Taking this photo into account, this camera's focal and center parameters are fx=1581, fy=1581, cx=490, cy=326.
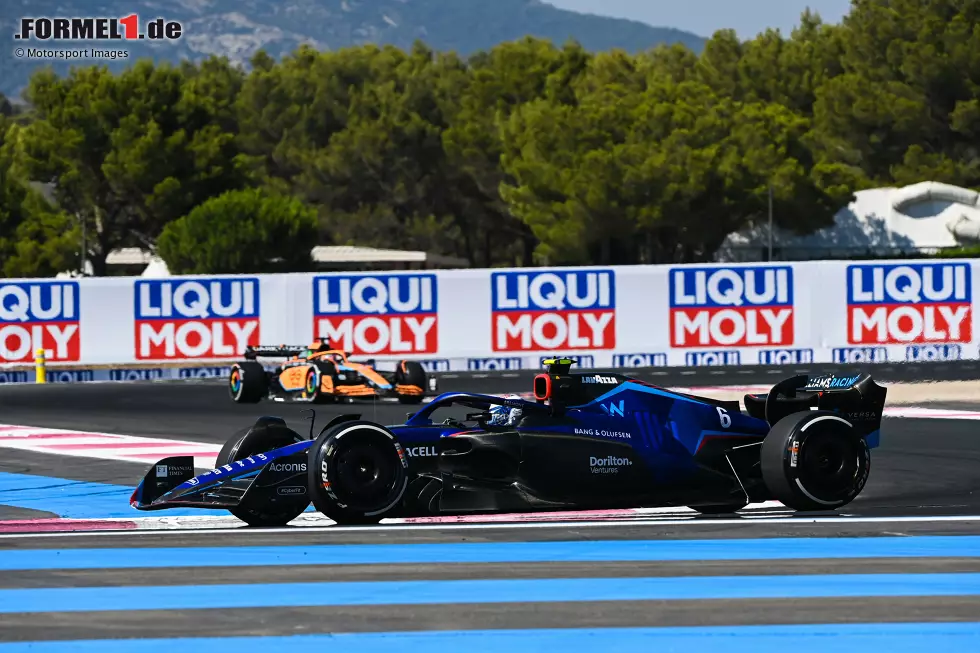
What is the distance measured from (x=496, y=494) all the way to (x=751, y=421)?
205 cm

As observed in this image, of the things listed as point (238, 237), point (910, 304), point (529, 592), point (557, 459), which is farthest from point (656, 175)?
point (529, 592)

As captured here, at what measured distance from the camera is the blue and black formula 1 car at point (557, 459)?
1061 cm

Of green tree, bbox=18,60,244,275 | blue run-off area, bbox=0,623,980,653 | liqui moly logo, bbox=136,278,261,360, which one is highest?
green tree, bbox=18,60,244,275

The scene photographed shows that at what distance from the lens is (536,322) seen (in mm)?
31500

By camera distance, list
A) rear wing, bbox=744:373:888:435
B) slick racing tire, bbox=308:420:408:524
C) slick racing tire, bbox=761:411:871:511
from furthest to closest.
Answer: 1. rear wing, bbox=744:373:888:435
2. slick racing tire, bbox=761:411:871:511
3. slick racing tire, bbox=308:420:408:524

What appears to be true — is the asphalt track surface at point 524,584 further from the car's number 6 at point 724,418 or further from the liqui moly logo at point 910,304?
the liqui moly logo at point 910,304

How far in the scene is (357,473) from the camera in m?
10.5

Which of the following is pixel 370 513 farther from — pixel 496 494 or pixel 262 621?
pixel 262 621

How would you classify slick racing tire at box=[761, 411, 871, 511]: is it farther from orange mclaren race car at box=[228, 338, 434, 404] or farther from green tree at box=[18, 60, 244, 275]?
green tree at box=[18, 60, 244, 275]

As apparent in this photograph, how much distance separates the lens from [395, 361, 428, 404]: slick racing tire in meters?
23.5

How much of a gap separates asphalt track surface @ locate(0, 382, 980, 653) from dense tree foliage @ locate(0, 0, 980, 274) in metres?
52.3

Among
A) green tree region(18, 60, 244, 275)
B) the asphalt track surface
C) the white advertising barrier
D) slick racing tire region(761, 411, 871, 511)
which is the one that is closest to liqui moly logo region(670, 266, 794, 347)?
the white advertising barrier

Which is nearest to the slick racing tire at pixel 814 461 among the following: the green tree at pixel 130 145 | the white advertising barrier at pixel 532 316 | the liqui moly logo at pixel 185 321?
the white advertising barrier at pixel 532 316

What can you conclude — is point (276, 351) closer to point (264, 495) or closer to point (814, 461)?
point (264, 495)
